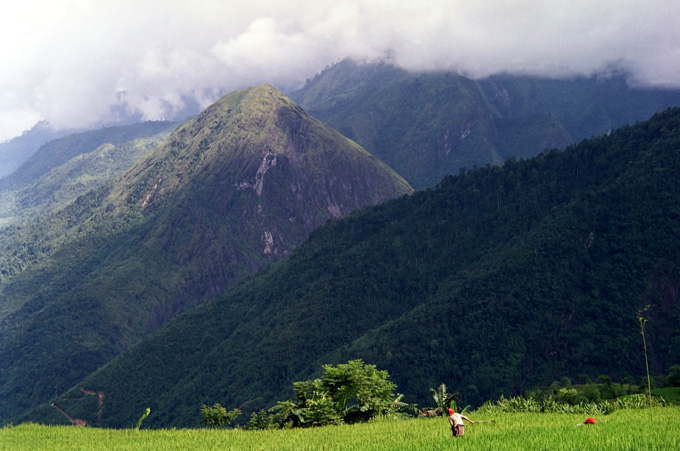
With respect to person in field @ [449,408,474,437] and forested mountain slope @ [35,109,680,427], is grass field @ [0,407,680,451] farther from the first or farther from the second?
forested mountain slope @ [35,109,680,427]

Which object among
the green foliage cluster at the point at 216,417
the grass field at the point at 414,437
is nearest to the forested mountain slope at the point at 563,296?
the green foliage cluster at the point at 216,417

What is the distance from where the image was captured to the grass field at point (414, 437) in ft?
102

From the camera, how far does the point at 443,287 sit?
194 meters

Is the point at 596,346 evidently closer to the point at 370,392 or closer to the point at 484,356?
the point at 484,356

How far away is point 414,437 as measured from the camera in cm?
3862

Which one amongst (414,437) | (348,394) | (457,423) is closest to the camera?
(457,423)

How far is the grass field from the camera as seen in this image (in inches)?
1228

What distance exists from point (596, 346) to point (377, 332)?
64808 millimetres

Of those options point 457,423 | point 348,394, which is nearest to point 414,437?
point 457,423

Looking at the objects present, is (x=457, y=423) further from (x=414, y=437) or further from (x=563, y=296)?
(x=563, y=296)

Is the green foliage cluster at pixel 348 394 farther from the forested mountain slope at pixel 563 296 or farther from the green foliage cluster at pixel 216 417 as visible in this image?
the forested mountain slope at pixel 563 296

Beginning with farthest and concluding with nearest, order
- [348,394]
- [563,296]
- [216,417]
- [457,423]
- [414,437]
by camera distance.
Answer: [563,296] < [216,417] < [348,394] < [414,437] < [457,423]

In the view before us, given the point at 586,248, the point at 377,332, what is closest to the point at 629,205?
the point at 586,248

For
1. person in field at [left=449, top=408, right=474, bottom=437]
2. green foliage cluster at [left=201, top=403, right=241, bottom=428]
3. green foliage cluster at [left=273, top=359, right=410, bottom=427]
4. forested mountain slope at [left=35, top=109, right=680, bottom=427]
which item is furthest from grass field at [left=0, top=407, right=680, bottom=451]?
forested mountain slope at [left=35, top=109, right=680, bottom=427]
